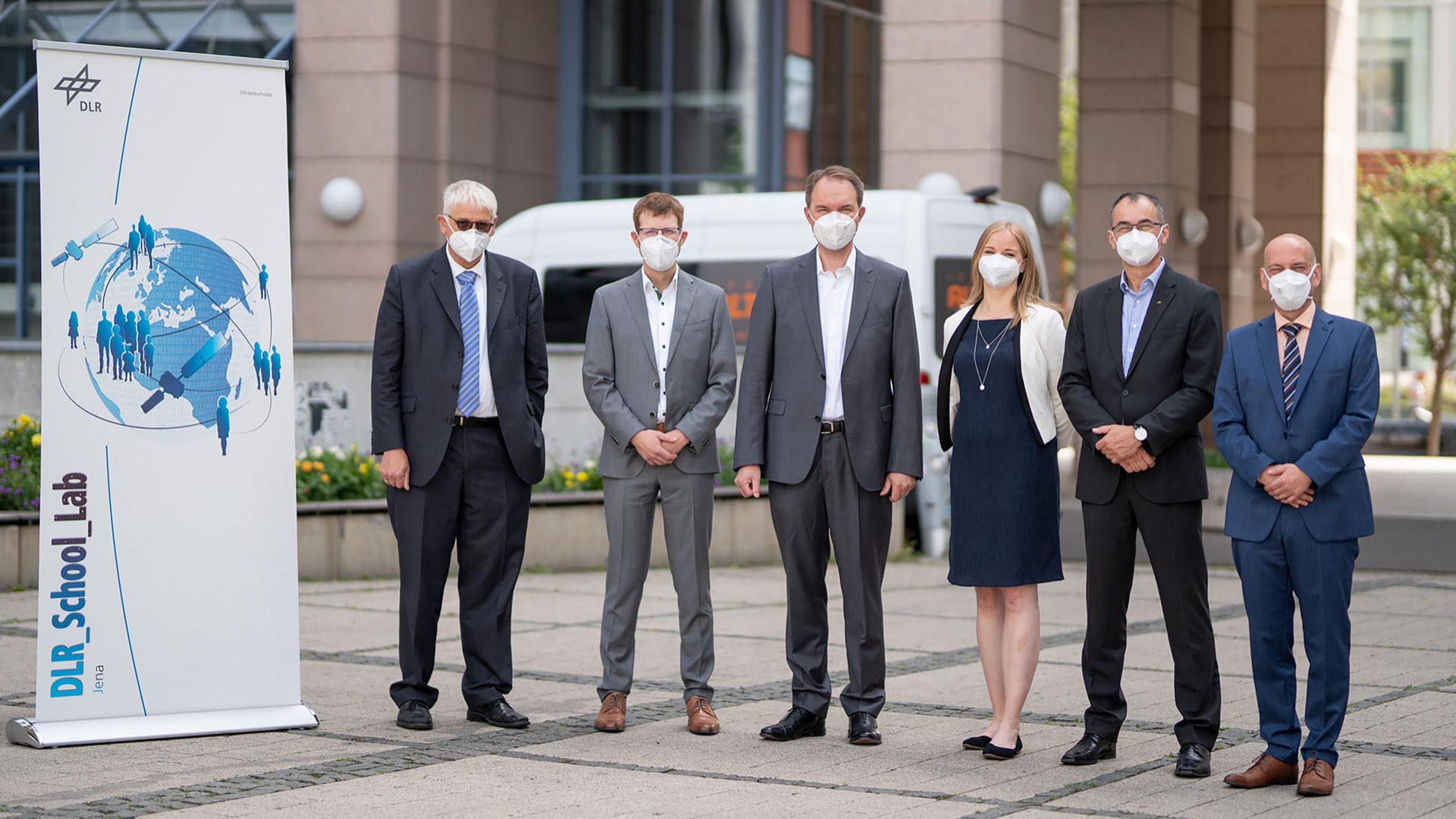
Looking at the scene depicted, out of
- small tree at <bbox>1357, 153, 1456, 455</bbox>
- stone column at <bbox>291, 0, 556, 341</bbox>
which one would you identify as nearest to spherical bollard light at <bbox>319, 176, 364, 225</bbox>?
stone column at <bbox>291, 0, 556, 341</bbox>

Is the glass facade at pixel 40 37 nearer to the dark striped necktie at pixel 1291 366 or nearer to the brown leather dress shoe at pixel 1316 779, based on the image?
the dark striped necktie at pixel 1291 366

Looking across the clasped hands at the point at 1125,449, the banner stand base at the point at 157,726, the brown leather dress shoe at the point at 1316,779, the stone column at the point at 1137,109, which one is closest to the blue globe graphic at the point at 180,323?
the banner stand base at the point at 157,726

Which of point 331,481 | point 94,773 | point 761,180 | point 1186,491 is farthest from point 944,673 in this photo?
point 761,180

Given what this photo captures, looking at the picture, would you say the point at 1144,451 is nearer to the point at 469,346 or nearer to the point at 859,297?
the point at 859,297

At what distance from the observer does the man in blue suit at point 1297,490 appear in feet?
20.4

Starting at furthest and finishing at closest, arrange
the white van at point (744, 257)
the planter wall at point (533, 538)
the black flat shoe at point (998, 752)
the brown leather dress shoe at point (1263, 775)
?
the white van at point (744, 257), the planter wall at point (533, 538), the black flat shoe at point (998, 752), the brown leather dress shoe at point (1263, 775)

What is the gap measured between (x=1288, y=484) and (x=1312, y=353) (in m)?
0.44

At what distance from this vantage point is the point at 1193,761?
21.3ft

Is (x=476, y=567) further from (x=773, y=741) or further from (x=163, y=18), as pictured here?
(x=163, y=18)

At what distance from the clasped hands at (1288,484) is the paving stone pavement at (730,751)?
3.13 feet

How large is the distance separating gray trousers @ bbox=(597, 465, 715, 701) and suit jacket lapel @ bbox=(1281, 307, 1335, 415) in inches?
92.5

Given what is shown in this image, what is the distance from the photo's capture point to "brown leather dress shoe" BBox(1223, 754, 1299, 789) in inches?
247

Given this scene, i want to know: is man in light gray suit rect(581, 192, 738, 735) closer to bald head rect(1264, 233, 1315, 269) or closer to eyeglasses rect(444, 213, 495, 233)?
eyeglasses rect(444, 213, 495, 233)

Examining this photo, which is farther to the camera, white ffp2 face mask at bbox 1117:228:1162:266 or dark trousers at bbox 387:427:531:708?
dark trousers at bbox 387:427:531:708
